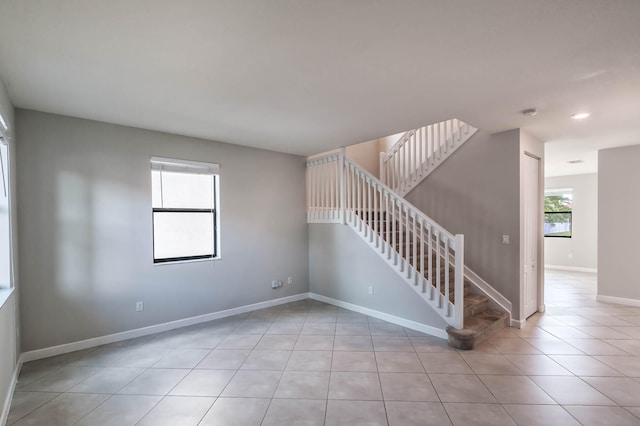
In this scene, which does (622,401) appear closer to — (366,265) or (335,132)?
(366,265)

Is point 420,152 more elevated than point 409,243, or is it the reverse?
point 420,152

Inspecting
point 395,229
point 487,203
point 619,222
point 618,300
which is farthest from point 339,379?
point 619,222

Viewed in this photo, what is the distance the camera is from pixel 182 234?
4.27 metres

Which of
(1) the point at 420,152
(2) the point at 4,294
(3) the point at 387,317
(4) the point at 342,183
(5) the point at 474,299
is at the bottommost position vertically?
(3) the point at 387,317

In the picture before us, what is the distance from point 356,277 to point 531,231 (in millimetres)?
2606

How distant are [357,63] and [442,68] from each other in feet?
2.15

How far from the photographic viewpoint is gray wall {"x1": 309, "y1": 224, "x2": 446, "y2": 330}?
402 cm

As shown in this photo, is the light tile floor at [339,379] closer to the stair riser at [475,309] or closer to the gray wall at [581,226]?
the stair riser at [475,309]

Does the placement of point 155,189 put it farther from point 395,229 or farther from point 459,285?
point 459,285

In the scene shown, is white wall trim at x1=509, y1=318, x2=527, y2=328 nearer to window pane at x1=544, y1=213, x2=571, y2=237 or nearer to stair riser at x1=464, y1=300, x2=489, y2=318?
stair riser at x1=464, y1=300, x2=489, y2=318

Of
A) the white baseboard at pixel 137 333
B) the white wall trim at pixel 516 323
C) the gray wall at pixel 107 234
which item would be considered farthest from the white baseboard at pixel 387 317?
the gray wall at pixel 107 234

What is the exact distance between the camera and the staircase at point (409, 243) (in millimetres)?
3492

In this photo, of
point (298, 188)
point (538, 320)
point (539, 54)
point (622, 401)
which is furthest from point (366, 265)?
point (539, 54)

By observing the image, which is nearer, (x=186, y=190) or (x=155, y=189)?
(x=155, y=189)
